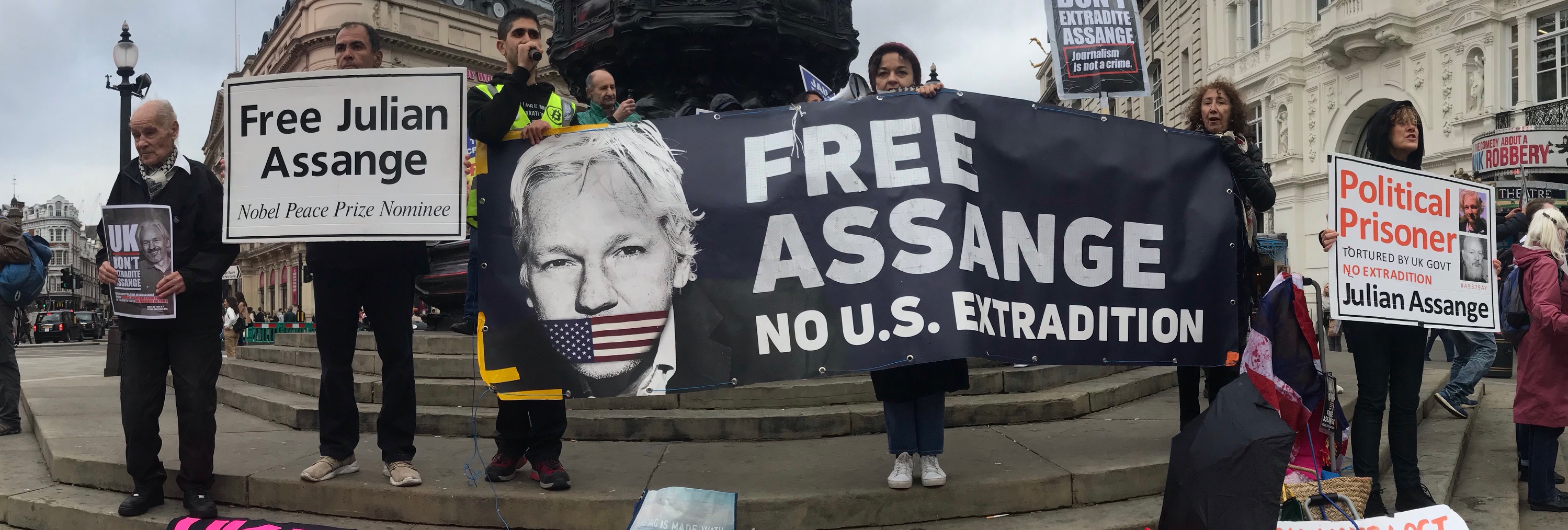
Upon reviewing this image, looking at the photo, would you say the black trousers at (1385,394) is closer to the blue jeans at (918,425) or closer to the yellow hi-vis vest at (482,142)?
the blue jeans at (918,425)

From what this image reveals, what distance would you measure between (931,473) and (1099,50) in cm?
672

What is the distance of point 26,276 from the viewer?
615 cm

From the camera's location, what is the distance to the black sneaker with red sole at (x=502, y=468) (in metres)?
4.07

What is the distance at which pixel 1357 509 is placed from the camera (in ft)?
11.0

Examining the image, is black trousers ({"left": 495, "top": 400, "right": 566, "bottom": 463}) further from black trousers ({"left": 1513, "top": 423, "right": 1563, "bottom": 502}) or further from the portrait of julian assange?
black trousers ({"left": 1513, "top": 423, "right": 1563, "bottom": 502})

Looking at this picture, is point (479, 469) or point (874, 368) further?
point (479, 469)

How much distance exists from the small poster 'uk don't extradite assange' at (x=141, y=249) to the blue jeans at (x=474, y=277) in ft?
3.76

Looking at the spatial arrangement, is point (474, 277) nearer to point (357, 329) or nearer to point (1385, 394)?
point (357, 329)

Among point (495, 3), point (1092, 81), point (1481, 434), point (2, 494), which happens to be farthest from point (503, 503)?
point (495, 3)

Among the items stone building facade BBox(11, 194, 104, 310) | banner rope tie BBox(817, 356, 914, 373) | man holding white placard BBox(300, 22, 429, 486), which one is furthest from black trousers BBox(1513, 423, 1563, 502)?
stone building facade BBox(11, 194, 104, 310)

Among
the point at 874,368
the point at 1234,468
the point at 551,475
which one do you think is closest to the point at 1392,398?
the point at 1234,468

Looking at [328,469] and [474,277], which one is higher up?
[474,277]

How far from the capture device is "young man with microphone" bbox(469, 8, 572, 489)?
3.80m

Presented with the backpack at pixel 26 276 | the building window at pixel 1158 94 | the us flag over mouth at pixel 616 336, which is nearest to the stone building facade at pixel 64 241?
the building window at pixel 1158 94
